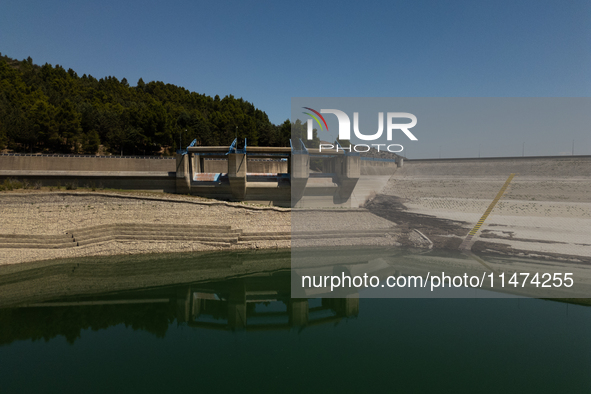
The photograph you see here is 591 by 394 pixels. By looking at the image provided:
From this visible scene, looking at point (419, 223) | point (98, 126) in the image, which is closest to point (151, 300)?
point (419, 223)

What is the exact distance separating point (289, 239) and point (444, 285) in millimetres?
Answer: 11000

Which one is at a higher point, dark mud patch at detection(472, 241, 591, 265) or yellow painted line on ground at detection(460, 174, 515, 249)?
yellow painted line on ground at detection(460, 174, 515, 249)

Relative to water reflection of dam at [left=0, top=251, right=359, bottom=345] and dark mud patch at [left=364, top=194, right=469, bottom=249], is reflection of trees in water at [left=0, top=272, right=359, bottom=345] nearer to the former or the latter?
water reflection of dam at [left=0, top=251, right=359, bottom=345]

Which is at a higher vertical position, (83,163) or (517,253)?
(83,163)

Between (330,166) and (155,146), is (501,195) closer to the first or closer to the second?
(330,166)

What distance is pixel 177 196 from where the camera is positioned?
24422 mm

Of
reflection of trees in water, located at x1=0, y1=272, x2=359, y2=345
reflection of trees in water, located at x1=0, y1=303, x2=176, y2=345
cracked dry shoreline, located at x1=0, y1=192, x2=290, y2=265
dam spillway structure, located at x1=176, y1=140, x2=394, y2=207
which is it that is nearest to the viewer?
reflection of trees in water, located at x1=0, y1=303, x2=176, y2=345

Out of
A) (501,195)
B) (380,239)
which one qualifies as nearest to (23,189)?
(380,239)

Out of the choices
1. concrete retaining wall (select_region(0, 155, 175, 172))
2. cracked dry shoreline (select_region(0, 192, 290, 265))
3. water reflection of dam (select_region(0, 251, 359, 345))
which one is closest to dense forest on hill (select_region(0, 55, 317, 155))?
concrete retaining wall (select_region(0, 155, 175, 172))

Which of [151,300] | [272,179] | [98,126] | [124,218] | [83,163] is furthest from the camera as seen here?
[98,126]

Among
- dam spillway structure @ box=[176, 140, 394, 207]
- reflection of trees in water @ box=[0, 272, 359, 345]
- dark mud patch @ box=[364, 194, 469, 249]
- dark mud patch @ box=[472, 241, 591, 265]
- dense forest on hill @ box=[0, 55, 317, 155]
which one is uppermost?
dense forest on hill @ box=[0, 55, 317, 155]

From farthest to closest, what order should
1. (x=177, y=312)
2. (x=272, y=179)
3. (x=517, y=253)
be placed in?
(x=272, y=179) → (x=517, y=253) → (x=177, y=312)

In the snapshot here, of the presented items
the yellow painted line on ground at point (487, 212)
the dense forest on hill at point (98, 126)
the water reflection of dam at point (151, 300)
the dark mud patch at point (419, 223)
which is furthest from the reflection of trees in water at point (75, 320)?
the dense forest on hill at point (98, 126)

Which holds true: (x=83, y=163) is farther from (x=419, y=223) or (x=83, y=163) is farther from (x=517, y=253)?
(x=517, y=253)
